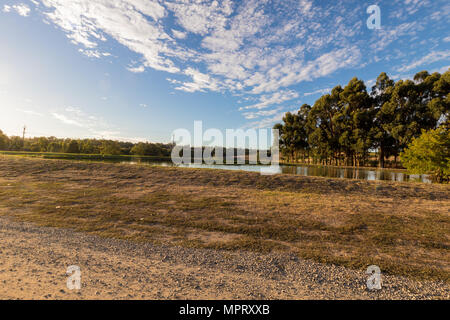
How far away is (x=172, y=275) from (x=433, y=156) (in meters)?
27.3

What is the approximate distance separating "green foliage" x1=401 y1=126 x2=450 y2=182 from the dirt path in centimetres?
2268

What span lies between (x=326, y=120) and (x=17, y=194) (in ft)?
224

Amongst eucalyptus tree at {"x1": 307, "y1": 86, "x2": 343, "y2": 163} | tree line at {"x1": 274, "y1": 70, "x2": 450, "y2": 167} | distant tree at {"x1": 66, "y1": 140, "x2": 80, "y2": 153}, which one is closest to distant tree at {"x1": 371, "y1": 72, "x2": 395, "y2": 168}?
tree line at {"x1": 274, "y1": 70, "x2": 450, "y2": 167}

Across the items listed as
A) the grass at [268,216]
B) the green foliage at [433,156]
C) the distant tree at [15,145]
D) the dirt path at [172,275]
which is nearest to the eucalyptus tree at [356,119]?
the green foliage at [433,156]

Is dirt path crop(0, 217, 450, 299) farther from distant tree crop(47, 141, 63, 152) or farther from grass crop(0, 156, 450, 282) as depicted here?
distant tree crop(47, 141, 63, 152)

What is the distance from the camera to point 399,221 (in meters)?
7.97

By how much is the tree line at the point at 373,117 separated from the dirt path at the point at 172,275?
3613cm

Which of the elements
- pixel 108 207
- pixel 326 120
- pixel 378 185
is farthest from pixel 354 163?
pixel 108 207

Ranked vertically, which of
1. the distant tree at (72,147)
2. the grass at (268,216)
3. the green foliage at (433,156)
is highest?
the distant tree at (72,147)

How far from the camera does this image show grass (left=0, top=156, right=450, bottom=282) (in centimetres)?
561

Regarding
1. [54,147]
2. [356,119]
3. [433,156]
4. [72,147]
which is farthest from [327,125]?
[54,147]

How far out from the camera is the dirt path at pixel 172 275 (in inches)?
136

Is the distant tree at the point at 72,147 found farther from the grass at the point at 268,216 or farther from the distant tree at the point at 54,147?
the grass at the point at 268,216

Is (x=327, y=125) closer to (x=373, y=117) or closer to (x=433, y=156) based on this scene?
(x=373, y=117)
